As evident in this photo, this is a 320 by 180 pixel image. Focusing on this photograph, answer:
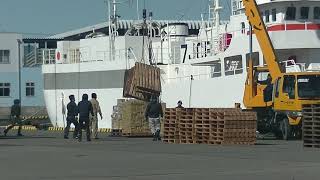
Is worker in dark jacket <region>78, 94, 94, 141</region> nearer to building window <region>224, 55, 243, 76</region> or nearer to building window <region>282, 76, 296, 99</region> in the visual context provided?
building window <region>282, 76, 296, 99</region>

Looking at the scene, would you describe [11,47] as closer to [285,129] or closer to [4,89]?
[4,89]

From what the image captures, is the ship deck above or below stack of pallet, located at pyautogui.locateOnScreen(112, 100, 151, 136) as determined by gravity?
below

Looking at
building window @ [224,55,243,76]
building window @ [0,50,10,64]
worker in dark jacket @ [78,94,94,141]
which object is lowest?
worker in dark jacket @ [78,94,94,141]

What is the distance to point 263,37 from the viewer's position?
29953 millimetres

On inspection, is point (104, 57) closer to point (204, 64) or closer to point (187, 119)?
point (204, 64)

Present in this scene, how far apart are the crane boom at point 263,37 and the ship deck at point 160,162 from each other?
663cm

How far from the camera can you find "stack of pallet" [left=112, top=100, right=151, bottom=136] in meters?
31.5

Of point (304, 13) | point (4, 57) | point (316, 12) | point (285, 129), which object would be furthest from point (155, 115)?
point (4, 57)

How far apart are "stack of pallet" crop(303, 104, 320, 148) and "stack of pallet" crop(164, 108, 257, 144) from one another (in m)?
1.79

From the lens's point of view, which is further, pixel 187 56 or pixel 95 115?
pixel 187 56

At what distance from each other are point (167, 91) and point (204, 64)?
2.44 meters

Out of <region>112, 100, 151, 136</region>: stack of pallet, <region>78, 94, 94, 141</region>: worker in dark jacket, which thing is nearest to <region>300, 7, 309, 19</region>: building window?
<region>112, 100, 151, 136</region>: stack of pallet

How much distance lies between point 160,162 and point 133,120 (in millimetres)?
14564

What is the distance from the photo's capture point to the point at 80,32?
81375 millimetres
